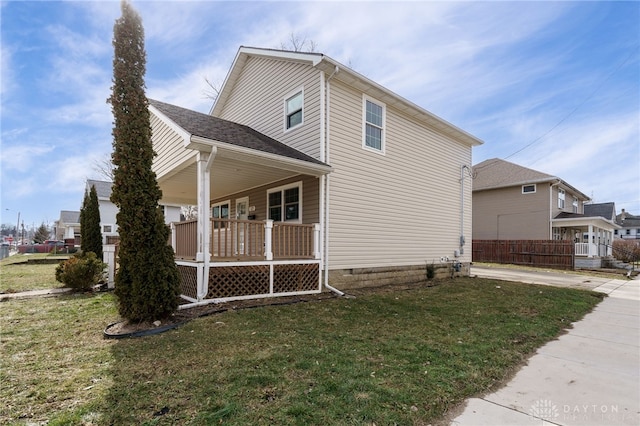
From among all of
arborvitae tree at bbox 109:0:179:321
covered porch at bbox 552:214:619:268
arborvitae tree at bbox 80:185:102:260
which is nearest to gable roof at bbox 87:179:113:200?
arborvitae tree at bbox 80:185:102:260

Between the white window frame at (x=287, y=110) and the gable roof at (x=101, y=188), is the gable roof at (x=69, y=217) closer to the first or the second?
the gable roof at (x=101, y=188)

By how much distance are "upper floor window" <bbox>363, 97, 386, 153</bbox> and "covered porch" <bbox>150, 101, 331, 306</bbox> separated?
7.38 feet

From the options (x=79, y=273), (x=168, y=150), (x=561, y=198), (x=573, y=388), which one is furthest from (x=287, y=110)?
(x=561, y=198)

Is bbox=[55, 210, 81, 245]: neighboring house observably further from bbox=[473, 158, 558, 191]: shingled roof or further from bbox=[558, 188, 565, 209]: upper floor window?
bbox=[558, 188, 565, 209]: upper floor window

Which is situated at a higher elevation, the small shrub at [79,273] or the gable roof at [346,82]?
the gable roof at [346,82]

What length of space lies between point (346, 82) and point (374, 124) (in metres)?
1.58

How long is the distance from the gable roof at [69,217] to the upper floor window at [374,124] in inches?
1594

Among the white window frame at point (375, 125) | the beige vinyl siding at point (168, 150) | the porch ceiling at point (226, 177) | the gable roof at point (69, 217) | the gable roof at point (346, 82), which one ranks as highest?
the gable roof at point (346, 82)

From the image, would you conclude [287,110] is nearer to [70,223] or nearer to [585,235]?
[585,235]

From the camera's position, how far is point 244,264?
277 inches

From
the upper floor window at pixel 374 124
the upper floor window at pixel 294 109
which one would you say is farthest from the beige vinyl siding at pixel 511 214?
the upper floor window at pixel 294 109

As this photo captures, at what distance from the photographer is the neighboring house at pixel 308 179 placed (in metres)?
7.10

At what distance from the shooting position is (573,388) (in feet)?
10.8

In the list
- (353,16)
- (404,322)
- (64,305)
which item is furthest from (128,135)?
(353,16)
